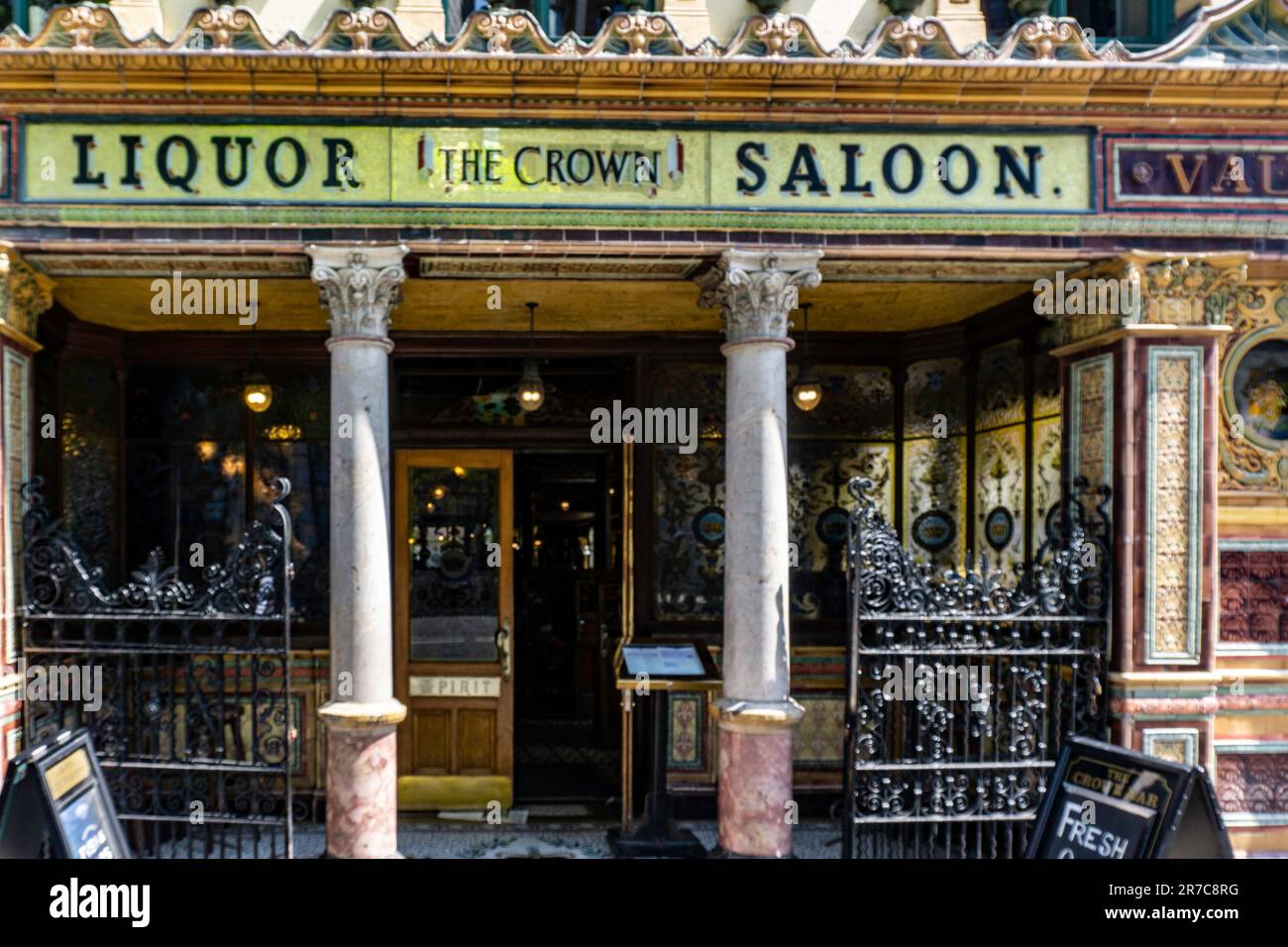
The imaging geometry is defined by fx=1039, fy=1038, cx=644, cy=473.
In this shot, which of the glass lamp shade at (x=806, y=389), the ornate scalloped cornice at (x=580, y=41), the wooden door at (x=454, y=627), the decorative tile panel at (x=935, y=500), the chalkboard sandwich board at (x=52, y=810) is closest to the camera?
the chalkboard sandwich board at (x=52, y=810)

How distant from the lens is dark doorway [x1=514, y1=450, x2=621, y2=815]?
10.1 m

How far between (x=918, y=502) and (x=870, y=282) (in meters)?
2.44

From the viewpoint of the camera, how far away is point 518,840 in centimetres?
802

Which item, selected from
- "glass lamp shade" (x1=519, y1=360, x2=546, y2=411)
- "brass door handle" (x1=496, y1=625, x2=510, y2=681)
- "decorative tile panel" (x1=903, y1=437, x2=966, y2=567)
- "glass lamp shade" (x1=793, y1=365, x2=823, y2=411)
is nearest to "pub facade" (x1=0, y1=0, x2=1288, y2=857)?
"glass lamp shade" (x1=519, y1=360, x2=546, y2=411)

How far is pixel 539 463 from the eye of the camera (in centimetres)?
1166

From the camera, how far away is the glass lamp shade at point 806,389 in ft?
27.5

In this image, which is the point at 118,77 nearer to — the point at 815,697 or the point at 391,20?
the point at 391,20

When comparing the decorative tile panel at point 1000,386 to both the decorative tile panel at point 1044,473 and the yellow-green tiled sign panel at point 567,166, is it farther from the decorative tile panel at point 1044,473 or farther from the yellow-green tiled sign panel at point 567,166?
the yellow-green tiled sign panel at point 567,166

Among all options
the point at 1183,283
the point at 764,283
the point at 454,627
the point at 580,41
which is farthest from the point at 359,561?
the point at 1183,283

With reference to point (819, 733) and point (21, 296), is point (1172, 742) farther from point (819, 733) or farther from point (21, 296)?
point (21, 296)

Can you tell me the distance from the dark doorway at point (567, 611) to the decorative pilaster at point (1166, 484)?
443 cm

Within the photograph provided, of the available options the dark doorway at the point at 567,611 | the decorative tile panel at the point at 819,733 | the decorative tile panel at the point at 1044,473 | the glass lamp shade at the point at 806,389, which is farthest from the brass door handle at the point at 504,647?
the decorative tile panel at the point at 1044,473

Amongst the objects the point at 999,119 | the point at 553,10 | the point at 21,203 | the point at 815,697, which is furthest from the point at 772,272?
the point at 21,203

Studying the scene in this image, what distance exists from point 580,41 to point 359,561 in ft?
11.7
